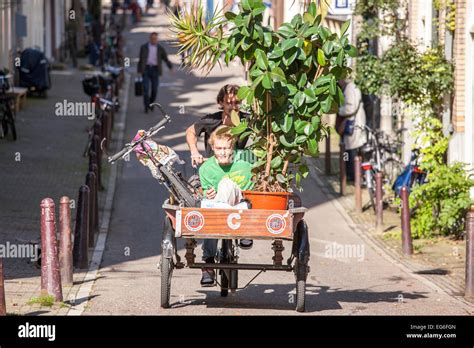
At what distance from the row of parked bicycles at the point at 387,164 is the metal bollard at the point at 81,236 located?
5.90 meters

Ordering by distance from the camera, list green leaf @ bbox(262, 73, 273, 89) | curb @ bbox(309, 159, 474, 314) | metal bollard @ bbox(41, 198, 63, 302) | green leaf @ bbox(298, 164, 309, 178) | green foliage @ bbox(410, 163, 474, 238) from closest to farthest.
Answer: green leaf @ bbox(262, 73, 273, 89), green leaf @ bbox(298, 164, 309, 178), metal bollard @ bbox(41, 198, 63, 302), curb @ bbox(309, 159, 474, 314), green foliage @ bbox(410, 163, 474, 238)

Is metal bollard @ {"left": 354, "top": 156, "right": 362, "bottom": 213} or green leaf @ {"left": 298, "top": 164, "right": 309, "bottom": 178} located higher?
green leaf @ {"left": 298, "top": 164, "right": 309, "bottom": 178}

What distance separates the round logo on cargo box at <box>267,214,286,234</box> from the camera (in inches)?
428

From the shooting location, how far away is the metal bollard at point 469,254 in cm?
1297

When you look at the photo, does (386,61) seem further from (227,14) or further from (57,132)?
(57,132)

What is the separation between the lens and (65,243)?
42.9ft

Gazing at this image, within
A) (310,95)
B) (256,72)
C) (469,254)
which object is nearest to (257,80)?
(256,72)

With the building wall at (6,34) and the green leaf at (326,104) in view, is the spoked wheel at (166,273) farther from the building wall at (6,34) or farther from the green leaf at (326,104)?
the building wall at (6,34)

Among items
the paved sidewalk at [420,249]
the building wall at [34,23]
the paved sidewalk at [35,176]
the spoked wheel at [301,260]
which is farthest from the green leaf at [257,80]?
the building wall at [34,23]

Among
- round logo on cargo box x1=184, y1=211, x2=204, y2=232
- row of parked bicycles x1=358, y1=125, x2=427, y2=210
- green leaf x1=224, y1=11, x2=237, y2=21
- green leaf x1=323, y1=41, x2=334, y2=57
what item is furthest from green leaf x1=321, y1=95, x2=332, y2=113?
row of parked bicycles x1=358, y1=125, x2=427, y2=210

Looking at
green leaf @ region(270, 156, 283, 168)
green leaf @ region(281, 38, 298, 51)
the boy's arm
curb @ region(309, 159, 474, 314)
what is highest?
green leaf @ region(281, 38, 298, 51)

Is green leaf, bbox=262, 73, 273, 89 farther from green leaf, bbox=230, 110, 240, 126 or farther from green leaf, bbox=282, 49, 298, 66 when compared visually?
green leaf, bbox=230, 110, 240, 126

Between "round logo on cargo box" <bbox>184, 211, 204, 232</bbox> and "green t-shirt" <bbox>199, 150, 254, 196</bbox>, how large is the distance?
0.61m
